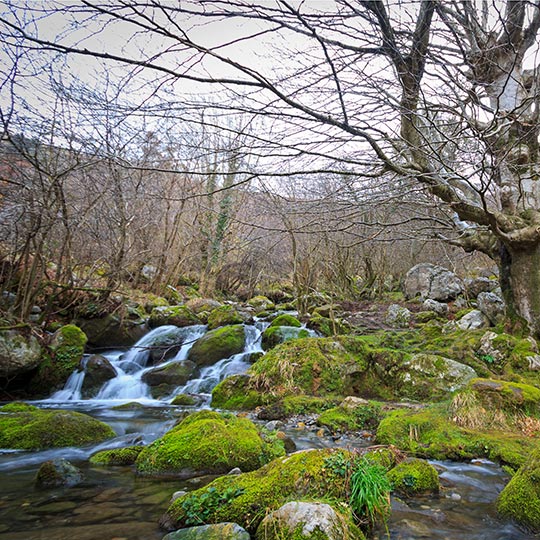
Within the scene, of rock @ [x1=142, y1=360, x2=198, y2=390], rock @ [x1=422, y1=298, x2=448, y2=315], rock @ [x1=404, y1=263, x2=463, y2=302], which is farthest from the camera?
rock @ [x1=404, y1=263, x2=463, y2=302]

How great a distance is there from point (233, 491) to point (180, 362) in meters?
6.89

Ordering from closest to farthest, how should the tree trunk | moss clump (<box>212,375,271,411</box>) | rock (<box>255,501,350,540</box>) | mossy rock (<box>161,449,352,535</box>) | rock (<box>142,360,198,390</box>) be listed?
1. rock (<box>255,501,350,540</box>)
2. mossy rock (<box>161,449,352,535</box>)
3. moss clump (<box>212,375,271,411</box>)
4. the tree trunk
5. rock (<box>142,360,198,390</box>)

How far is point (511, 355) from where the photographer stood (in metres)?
6.65

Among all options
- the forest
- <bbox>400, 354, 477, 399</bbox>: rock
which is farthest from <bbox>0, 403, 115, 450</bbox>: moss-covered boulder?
<bbox>400, 354, 477, 399</bbox>: rock

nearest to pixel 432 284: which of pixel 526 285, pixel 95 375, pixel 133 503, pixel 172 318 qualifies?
pixel 526 285

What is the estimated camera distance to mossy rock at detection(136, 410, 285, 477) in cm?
385

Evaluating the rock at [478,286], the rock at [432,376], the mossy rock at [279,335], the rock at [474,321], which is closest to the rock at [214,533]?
the rock at [432,376]

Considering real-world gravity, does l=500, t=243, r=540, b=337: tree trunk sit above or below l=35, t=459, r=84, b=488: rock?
above

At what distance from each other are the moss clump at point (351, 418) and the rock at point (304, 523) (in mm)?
3194

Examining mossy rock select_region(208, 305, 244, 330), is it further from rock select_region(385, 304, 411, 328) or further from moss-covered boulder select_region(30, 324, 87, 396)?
rock select_region(385, 304, 411, 328)

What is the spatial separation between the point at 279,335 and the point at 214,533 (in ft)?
27.6

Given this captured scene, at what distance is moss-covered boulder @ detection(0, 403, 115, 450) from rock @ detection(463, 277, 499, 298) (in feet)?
47.9

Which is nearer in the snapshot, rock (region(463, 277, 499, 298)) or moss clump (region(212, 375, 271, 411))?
moss clump (region(212, 375, 271, 411))

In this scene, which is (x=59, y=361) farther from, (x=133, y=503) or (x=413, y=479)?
(x=413, y=479)
